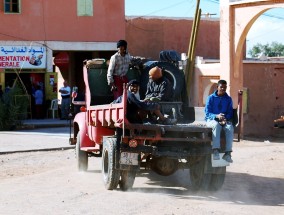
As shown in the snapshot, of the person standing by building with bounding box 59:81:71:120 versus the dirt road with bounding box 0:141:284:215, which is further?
the person standing by building with bounding box 59:81:71:120

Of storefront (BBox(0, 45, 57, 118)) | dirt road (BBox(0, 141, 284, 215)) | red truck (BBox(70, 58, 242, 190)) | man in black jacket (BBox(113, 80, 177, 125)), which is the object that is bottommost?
dirt road (BBox(0, 141, 284, 215))

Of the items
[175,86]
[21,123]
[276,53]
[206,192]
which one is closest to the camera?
[206,192]

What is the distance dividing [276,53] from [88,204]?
2975 inches

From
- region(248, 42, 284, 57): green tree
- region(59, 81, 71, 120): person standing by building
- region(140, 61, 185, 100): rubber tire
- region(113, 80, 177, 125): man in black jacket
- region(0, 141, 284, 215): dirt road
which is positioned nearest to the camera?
region(0, 141, 284, 215): dirt road

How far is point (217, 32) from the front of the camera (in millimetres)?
40031

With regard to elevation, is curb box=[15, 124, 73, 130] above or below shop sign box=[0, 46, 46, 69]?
below

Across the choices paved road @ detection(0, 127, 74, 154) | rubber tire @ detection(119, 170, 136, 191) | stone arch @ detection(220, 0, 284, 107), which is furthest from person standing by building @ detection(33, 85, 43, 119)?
rubber tire @ detection(119, 170, 136, 191)

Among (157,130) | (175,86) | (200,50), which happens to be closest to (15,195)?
(157,130)

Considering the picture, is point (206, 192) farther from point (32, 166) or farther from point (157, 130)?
point (32, 166)

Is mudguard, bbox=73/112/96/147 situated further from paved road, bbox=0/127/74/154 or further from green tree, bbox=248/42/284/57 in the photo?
green tree, bbox=248/42/284/57

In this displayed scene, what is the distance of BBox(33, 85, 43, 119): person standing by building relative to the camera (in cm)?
3416

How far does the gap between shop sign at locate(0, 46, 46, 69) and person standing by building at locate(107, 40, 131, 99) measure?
2101cm

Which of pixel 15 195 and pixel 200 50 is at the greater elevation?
pixel 200 50

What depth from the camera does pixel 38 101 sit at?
34.4 m
